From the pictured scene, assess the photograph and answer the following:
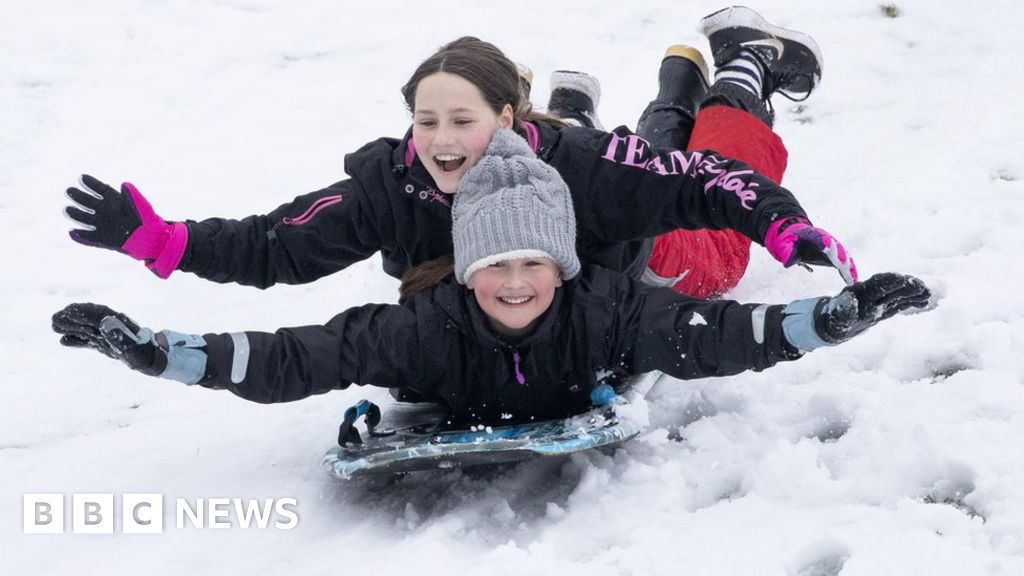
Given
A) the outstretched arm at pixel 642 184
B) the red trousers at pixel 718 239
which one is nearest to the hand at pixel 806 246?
the outstretched arm at pixel 642 184

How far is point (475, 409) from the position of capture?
267cm

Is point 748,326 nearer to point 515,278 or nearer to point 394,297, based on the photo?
point 515,278

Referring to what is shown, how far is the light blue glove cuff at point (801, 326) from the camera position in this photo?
228 cm

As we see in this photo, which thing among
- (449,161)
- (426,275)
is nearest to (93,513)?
(426,275)

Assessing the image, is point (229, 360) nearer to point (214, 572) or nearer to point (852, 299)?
point (214, 572)

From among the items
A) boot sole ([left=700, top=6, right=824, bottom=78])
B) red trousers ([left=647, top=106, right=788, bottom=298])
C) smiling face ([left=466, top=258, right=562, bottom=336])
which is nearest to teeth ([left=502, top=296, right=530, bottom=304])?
smiling face ([left=466, top=258, right=562, bottom=336])

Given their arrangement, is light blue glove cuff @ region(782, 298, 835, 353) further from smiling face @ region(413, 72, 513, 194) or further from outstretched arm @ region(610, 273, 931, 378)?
smiling face @ region(413, 72, 513, 194)

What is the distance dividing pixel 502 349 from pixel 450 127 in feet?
2.02

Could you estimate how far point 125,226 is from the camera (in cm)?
273

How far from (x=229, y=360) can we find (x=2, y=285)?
2.00 m

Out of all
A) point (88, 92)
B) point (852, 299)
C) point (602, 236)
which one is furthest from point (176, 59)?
point (852, 299)

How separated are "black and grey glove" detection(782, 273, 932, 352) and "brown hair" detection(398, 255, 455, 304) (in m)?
0.92

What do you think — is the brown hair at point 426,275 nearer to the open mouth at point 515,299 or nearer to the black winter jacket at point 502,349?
the black winter jacket at point 502,349

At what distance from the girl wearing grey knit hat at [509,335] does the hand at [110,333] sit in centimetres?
5
